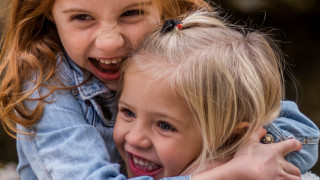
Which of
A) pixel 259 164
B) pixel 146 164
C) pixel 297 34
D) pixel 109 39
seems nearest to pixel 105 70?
pixel 109 39

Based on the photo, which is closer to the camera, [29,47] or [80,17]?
[80,17]

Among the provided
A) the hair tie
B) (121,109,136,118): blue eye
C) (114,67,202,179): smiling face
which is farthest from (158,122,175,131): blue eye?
the hair tie

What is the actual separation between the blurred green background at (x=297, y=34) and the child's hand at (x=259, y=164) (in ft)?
9.75

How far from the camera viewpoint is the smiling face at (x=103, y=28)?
1.97 meters

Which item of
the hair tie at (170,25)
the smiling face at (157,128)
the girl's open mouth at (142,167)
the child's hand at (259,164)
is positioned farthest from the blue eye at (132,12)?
the child's hand at (259,164)

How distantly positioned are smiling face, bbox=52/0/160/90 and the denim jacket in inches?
4.1

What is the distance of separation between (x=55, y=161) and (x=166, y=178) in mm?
405

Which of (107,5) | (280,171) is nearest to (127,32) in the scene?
(107,5)

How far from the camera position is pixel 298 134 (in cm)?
228

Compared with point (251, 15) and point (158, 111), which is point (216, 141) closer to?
point (158, 111)

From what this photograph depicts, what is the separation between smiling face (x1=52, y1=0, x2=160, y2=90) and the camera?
197cm

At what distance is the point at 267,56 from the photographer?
2.03m

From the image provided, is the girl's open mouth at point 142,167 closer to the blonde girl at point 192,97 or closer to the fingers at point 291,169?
the blonde girl at point 192,97

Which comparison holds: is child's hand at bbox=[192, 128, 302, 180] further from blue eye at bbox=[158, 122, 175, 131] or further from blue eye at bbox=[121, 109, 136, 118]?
blue eye at bbox=[121, 109, 136, 118]
